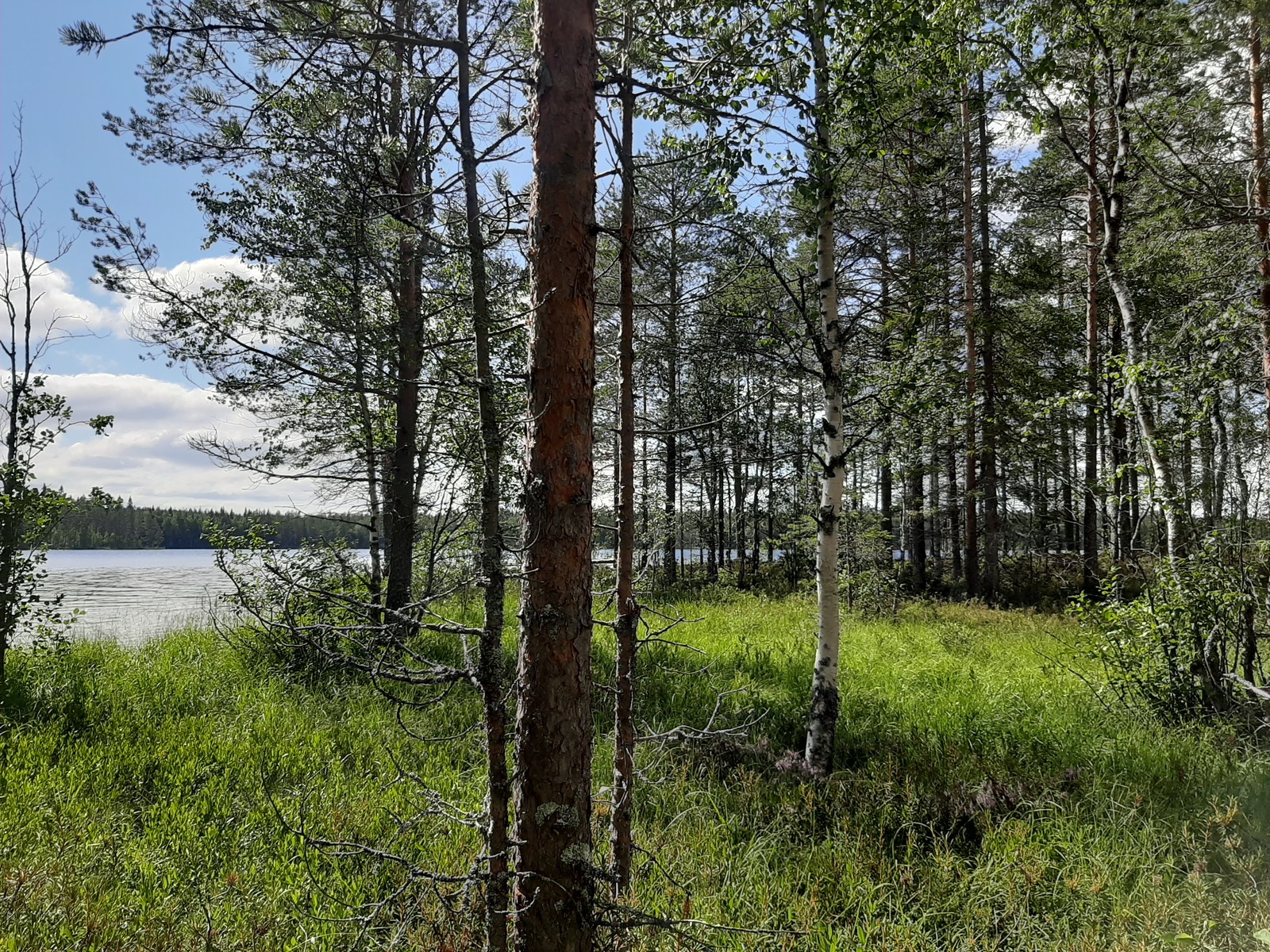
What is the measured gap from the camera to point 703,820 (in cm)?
412

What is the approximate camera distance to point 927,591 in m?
16.6

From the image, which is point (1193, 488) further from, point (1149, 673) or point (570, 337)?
point (570, 337)

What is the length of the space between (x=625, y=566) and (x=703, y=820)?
7.11 feet

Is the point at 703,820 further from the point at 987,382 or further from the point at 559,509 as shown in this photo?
the point at 987,382

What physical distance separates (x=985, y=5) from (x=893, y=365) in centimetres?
459

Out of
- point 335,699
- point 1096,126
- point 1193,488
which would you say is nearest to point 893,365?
point 1193,488

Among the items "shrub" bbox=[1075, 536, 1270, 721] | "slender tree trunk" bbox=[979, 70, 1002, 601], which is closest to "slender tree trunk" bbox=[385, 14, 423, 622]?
"shrub" bbox=[1075, 536, 1270, 721]

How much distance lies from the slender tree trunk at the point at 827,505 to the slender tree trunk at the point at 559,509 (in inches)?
124

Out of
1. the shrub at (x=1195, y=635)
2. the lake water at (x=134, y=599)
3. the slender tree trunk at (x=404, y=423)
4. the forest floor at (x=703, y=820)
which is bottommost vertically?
the lake water at (x=134, y=599)

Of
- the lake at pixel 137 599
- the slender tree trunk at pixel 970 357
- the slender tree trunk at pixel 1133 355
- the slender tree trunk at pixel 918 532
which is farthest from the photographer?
the slender tree trunk at pixel 918 532

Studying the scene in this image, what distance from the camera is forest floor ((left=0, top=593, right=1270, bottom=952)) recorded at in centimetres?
297

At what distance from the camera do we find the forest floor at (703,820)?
297 centimetres

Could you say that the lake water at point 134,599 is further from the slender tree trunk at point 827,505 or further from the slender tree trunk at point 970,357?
the slender tree trunk at point 970,357

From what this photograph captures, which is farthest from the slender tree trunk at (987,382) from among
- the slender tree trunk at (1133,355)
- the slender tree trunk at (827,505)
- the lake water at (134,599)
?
the lake water at (134,599)
